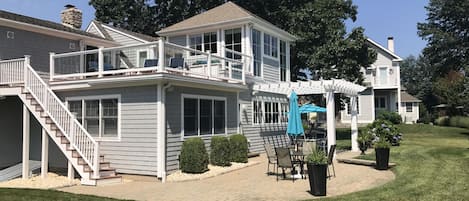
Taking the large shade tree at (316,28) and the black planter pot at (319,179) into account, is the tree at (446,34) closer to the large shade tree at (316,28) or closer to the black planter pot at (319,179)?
the large shade tree at (316,28)

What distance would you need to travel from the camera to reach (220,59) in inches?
595

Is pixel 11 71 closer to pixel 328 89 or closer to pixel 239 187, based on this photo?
pixel 239 187

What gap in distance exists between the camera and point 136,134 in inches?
495

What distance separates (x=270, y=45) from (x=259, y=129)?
413cm

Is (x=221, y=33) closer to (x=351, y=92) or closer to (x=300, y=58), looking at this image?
(x=351, y=92)

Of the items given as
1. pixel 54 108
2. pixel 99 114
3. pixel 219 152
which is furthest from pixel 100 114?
pixel 219 152

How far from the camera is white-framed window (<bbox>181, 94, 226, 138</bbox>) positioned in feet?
43.4

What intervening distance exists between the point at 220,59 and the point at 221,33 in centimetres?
315

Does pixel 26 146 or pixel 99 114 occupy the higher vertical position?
pixel 99 114

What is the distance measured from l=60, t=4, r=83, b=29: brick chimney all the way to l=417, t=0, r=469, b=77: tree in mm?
40161

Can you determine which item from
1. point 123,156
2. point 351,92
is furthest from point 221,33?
point 123,156

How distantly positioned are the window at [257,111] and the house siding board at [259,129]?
0.18 metres

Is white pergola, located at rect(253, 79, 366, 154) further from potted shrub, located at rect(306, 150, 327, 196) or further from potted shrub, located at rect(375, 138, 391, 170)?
potted shrub, located at rect(306, 150, 327, 196)

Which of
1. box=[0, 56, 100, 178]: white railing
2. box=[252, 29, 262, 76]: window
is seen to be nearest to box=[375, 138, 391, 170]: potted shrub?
box=[252, 29, 262, 76]: window
